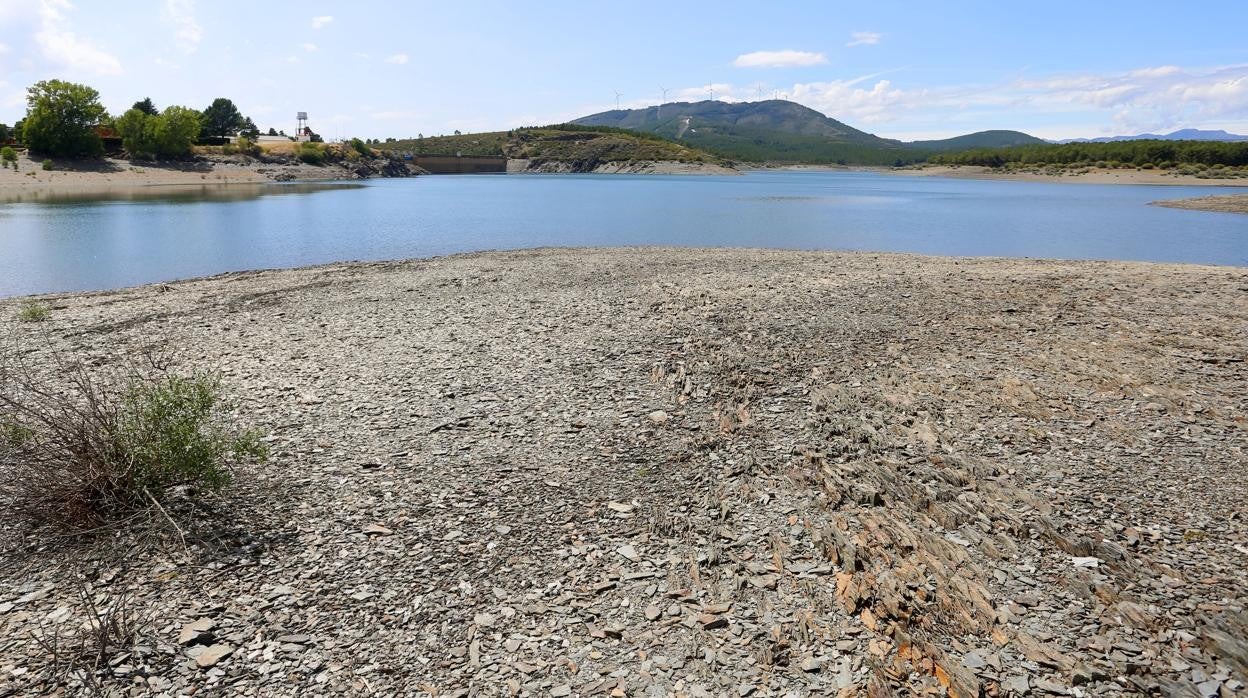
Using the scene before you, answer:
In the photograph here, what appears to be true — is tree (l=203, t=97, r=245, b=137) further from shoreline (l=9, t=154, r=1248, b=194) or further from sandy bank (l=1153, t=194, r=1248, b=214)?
sandy bank (l=1153, t=194, r=1248, b=214)

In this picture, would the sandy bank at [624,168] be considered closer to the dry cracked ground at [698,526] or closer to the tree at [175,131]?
the tree at [175,131]

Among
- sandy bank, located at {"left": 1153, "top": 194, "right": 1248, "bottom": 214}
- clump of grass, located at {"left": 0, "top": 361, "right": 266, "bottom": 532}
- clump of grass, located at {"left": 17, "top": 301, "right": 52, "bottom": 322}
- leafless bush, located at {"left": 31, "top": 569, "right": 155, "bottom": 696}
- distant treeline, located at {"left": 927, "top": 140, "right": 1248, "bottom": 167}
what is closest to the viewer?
leafless bush, located at {"left": 31, "top": 569, "right": 155, "bottom": 696}

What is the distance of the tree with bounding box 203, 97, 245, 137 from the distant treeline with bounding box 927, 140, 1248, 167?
14274 cm

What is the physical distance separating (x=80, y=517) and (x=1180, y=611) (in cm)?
845

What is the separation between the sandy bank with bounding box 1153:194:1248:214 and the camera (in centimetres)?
4891

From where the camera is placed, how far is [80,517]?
6.00 meters

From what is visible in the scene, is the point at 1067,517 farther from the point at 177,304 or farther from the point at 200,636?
the point at 177,304

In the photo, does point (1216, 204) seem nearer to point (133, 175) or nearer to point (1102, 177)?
point (1102, 177)

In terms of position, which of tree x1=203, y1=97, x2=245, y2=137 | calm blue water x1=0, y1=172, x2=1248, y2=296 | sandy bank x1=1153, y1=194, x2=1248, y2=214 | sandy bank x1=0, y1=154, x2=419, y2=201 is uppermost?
tree x1=203, y1=97, x2=245, y2=137

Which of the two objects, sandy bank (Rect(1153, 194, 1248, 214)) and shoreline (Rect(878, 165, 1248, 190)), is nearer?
sandy bank (Rect(1153, 194, 1248, 214))

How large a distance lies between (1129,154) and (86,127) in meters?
150

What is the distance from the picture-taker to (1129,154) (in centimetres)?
11675

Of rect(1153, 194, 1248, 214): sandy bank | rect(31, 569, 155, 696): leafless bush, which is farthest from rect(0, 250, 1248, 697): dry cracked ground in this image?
rect(1153, 194, 1248, 214): sandy bank

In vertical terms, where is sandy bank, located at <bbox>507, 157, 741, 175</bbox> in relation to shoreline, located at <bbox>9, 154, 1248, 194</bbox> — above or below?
above
